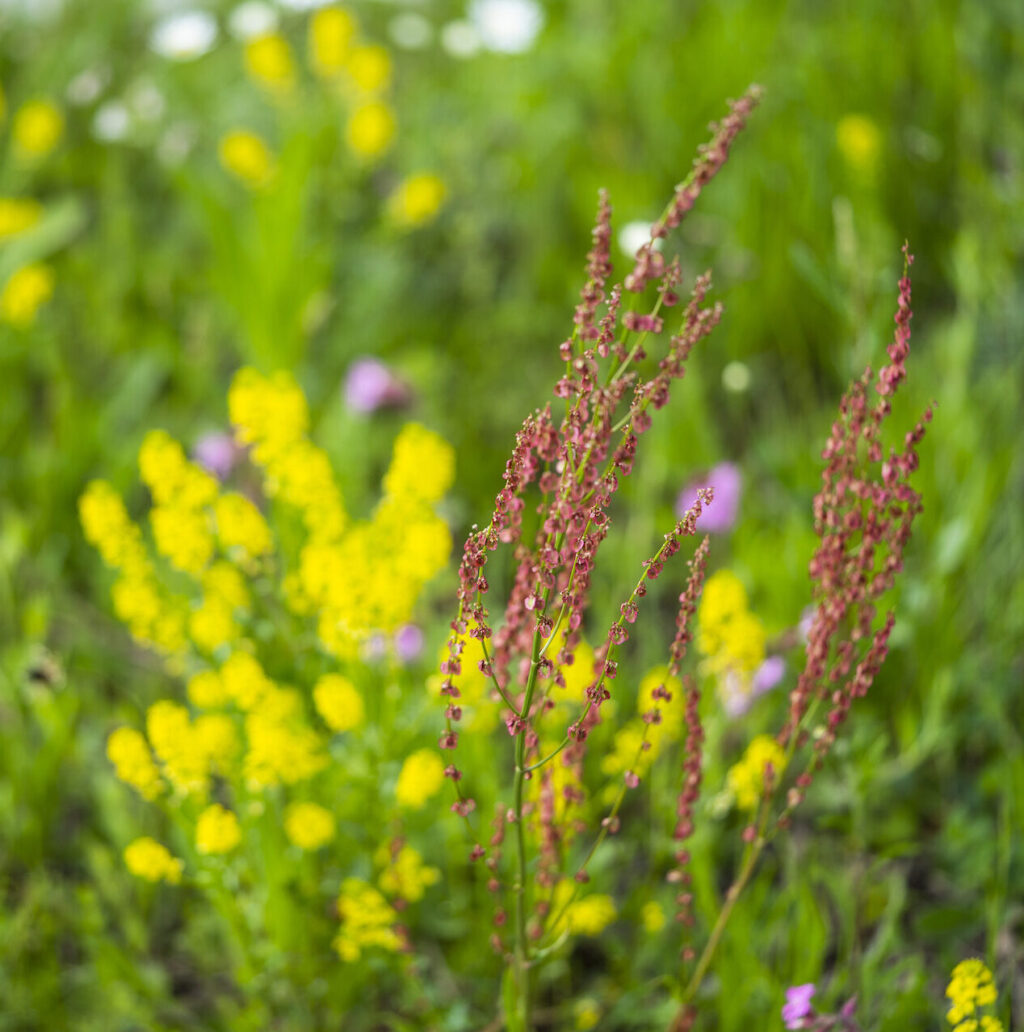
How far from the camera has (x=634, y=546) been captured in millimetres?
1885

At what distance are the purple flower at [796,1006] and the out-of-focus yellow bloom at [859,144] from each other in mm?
1764

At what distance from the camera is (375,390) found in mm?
2188

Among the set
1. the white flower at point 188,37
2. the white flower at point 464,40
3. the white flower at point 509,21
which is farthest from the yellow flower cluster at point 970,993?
the white flower at point 464,40

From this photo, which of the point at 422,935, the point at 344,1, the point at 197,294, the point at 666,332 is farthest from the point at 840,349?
the point at 344,1

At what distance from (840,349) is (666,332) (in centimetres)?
36

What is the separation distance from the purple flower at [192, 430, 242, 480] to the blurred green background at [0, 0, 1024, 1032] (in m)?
0.16

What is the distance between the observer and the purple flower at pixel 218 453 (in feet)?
6.96

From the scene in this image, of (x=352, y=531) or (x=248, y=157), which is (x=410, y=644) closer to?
(x=352, y=531)

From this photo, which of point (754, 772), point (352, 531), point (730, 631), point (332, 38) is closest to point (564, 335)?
point (332, 38)

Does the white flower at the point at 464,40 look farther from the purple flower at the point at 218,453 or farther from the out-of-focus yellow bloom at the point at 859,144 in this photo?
the purple flower at the point at 218,453

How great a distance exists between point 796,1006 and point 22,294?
6.69ft

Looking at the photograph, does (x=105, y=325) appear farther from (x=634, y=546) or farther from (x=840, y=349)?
(x=840, y=349)

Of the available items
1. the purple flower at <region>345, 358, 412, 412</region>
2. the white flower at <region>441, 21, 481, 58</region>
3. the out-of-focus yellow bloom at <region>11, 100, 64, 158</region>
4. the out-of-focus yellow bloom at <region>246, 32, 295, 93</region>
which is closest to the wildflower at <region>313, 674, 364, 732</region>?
the purple flower at <region>345, 358, 412, 412</region>

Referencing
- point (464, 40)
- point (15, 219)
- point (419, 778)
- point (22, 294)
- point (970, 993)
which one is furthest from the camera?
point (464, 40)
